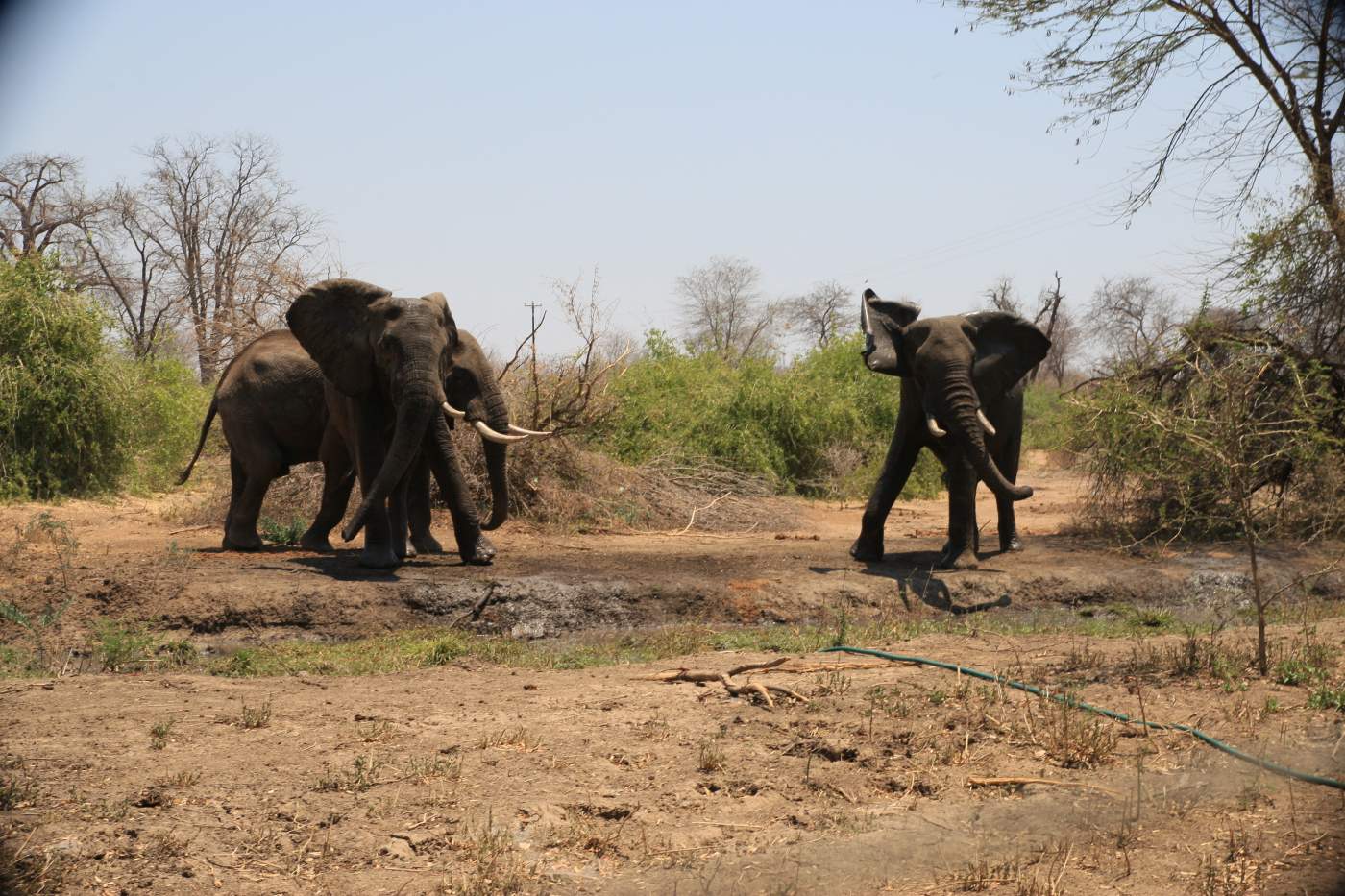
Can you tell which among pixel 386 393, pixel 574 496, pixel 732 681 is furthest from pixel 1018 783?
pixel 574 496

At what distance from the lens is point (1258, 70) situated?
46.0 ft

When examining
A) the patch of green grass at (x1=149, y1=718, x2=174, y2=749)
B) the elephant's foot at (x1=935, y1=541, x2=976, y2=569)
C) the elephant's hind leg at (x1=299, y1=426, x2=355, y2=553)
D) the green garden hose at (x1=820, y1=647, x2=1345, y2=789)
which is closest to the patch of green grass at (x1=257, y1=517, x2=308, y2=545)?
the elephant's hind leg at (x1=299, y1=426, x2=355, y2=553)

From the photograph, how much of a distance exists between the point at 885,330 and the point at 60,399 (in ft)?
38.0

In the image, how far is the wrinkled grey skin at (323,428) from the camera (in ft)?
36.6

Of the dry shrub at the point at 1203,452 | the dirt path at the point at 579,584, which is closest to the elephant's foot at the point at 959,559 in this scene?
the dirt path at the point at 579,584

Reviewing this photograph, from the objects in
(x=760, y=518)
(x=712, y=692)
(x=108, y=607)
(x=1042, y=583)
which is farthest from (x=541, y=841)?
(x=760, y=518)

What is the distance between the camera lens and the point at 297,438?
12.2m

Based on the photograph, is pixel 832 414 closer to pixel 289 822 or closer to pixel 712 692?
pixel 712 692

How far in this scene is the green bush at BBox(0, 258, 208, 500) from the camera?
17.0 meters

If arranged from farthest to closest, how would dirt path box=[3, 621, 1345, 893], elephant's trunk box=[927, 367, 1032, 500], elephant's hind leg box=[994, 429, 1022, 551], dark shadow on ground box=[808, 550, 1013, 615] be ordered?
elephant's hind leg box=[994, 429, 1022, 551] < elephant's trunk box=[927, 367, 1032, 500] < dark shadow on ground box=[808, 550, 1013, 615] < dirt path box=[3, 621, 1345, 893]

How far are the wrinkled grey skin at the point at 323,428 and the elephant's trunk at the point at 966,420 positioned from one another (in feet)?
12.9

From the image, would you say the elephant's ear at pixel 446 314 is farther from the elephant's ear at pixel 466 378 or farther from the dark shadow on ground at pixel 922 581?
the dark shadow on ground at pixel 922 581

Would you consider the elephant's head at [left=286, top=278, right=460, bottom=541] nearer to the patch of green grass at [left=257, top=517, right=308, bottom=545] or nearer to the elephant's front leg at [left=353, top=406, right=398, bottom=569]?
the elephant's front leg at [left=353, top=406, right=398, bottom=569]

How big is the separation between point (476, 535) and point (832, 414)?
11.8 metres
